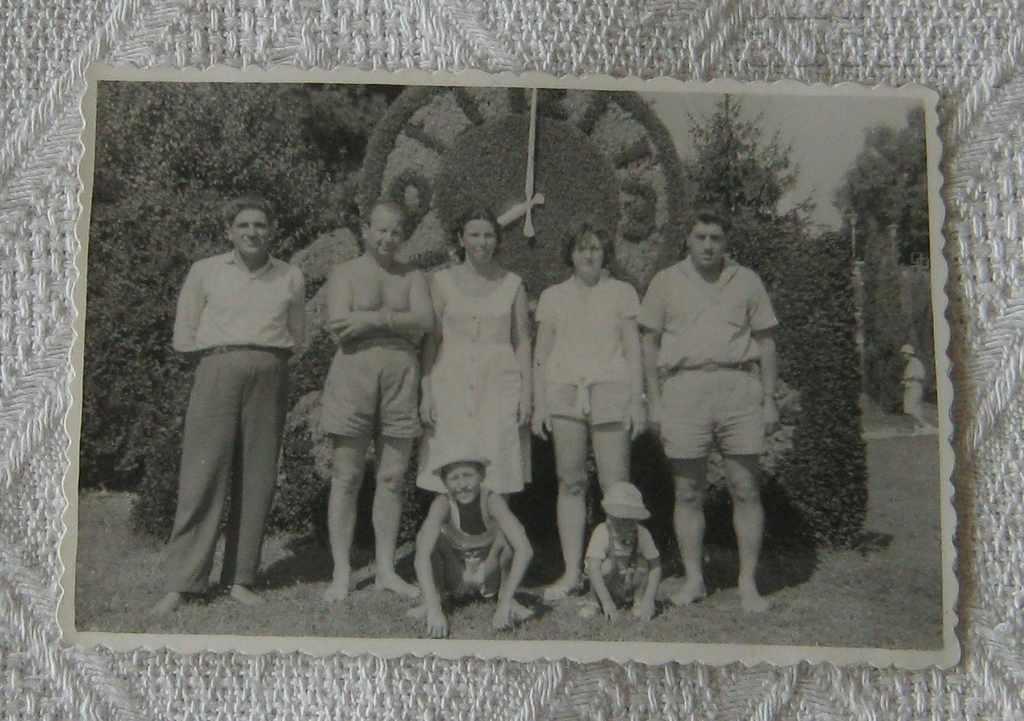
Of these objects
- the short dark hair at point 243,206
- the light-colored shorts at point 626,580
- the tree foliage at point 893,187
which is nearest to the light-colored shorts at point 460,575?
the light-colored shorts at point 626,580

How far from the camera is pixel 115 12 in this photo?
0.99 m

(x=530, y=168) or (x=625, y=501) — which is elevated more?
(x=530, y=168)

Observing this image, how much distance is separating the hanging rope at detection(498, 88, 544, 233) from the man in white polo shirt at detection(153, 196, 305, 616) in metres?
0.22

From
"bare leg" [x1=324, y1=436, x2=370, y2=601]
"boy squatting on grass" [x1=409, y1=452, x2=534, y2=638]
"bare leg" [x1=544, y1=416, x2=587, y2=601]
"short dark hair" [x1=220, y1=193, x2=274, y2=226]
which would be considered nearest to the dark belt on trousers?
"bare leg" [x1=544, y1=416, x2=587, y2=601]

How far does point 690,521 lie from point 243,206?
54 cm

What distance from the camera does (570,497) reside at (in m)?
0.93

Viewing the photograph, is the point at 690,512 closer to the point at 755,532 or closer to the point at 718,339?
the point at 755,532

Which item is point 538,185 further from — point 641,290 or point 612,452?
point 612,452

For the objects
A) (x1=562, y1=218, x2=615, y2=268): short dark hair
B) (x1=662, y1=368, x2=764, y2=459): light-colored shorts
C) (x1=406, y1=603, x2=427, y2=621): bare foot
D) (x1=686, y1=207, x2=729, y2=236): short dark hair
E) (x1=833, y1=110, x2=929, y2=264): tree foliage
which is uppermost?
(x1=833, y1=110, x2=929, y2=264): tree foliage

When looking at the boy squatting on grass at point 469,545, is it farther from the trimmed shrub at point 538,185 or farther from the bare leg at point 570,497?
the trimmed shrub at point 538,185

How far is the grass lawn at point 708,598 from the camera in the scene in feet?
3.01

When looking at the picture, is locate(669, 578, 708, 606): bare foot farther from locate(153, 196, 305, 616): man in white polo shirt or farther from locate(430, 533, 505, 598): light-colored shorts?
locate(153, 196, 305, 616): man in white polo shirt

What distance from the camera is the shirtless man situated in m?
0.92

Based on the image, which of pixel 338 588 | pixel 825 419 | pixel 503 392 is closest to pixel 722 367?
pixel 825 419
